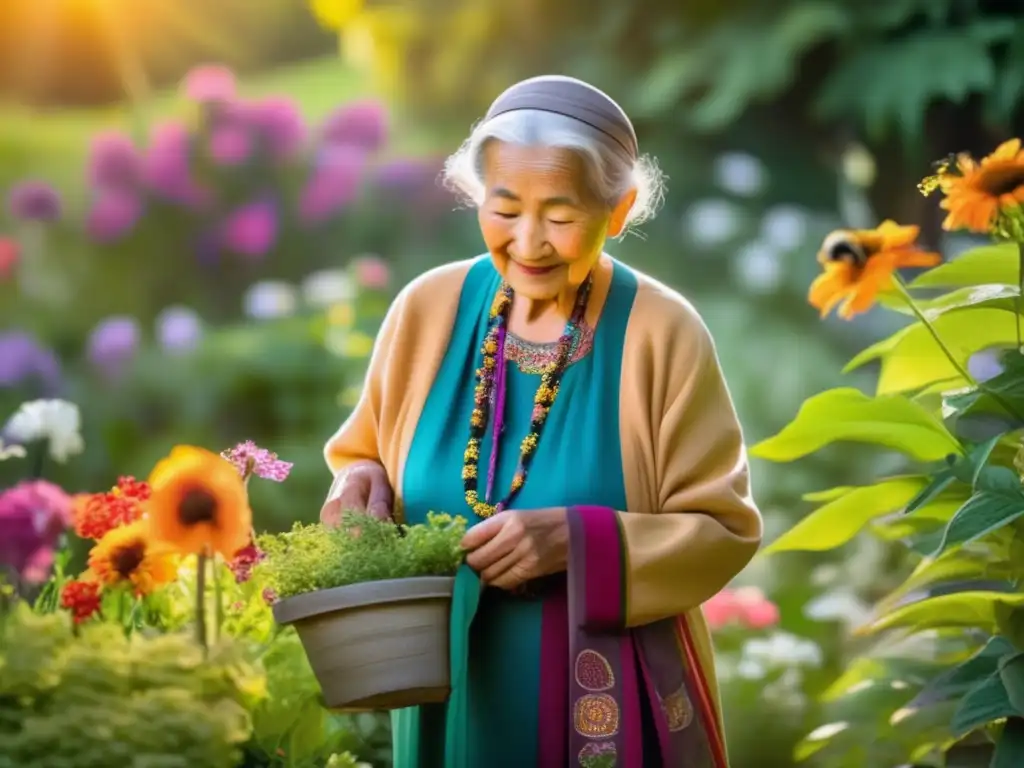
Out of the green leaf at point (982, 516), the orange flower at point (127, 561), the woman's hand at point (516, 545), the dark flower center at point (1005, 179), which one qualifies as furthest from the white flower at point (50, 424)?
the dark flower center at point (1005, 179)

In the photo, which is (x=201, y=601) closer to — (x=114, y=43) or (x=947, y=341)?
(x=947, y=341)

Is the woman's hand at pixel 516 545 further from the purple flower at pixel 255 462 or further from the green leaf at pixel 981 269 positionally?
the green leaf at pixel 981 269

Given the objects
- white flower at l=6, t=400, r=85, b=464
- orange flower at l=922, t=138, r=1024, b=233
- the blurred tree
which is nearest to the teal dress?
orange flower at l=922, t=138, r=1024, b=233

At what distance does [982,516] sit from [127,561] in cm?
129

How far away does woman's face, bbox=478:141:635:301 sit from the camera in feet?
6.97

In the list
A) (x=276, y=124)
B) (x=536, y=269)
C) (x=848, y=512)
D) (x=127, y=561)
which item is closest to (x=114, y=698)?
(x=127, y=561)

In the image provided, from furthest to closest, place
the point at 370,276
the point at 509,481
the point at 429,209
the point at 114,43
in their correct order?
1. the point at 114,43
2. the point at 429,209
3. the point at 370,276
4. the point at 509,481

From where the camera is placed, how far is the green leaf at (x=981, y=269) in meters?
2.99

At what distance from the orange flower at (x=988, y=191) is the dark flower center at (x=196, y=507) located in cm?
138

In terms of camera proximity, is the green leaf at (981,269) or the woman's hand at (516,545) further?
the green leaf at (981,269)

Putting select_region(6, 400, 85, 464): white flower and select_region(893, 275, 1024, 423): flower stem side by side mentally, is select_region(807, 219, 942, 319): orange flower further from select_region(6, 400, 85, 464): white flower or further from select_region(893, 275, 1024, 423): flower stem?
select_region(6, 400, 85, 464): white flower

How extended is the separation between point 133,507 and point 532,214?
69cm

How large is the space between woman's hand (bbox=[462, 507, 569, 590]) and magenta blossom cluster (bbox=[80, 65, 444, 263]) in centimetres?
364

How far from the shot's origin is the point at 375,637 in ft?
6.39
